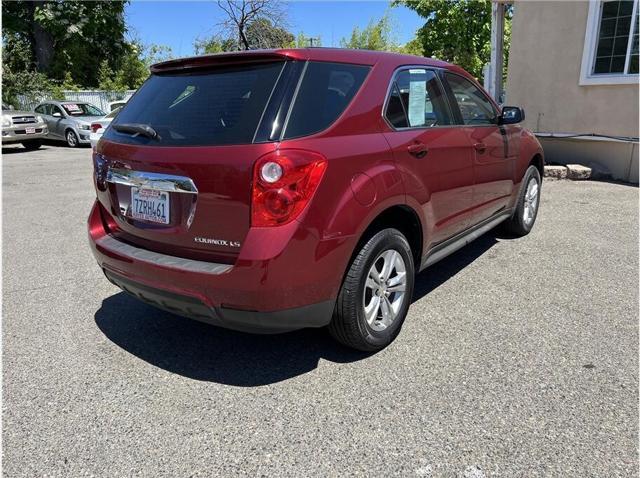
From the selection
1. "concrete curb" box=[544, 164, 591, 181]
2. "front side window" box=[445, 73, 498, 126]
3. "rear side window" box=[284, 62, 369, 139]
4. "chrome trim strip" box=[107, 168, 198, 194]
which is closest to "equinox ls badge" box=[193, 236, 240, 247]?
"chrome trim strip" box=[107, 168, 198, 194]

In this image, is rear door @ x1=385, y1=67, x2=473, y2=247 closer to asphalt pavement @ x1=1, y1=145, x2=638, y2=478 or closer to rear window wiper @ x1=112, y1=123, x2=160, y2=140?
asphalt pavement @ x1=1, y1=145, x2=638, y2=478

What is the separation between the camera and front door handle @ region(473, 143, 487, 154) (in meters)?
3.99

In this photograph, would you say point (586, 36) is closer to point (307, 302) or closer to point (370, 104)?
point (370, 104)

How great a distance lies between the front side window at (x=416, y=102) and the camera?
3174mm

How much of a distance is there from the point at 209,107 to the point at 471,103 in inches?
94.3

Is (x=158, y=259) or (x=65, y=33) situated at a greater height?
(x=65, y=33)

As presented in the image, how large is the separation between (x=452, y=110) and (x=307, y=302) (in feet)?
6.90

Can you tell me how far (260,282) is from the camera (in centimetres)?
243

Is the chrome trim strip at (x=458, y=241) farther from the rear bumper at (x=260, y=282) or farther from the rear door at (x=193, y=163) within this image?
the rear door at (x=193, y=163)

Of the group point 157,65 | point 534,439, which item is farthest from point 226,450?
point 157,65

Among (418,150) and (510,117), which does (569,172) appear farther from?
(418,150)

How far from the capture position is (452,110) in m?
3.83

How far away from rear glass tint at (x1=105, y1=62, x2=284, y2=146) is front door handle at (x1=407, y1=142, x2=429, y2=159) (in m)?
0.99

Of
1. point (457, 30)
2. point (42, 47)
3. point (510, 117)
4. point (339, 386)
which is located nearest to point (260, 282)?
point (339, 386)
